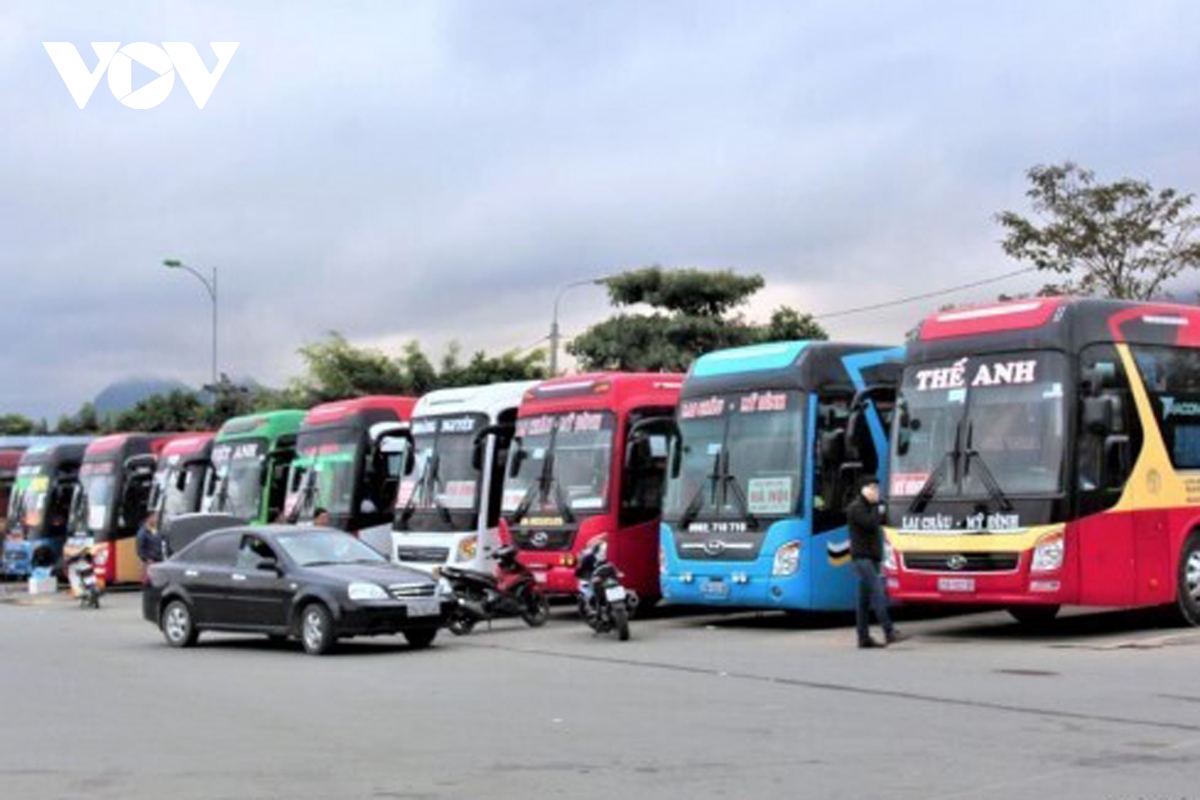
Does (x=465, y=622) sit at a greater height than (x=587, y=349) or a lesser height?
lesser

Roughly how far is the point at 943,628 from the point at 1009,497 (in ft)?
11.0

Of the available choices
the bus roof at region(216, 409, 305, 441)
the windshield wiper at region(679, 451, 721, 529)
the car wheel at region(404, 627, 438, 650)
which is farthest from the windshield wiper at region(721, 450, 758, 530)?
the bus roof at region(216, 409, 305, 441)

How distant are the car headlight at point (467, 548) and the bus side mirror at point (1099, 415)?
966 cm

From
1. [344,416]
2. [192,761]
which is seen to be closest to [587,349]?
[344,416]

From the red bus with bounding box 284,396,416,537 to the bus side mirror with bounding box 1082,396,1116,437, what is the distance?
511 inches

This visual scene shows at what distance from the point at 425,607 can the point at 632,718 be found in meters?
6.11

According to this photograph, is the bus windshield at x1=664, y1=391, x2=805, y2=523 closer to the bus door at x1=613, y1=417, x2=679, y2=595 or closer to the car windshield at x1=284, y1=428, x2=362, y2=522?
the bus door at x1=613, y1=417, x2=679, y2=595

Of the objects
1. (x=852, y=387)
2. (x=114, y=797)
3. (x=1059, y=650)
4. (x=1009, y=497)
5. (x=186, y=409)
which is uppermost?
(x=186, y=409)

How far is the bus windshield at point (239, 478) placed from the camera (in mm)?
29609

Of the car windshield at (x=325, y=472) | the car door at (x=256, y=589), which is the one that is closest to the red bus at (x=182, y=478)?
the car windshield at (x=325, y=472)

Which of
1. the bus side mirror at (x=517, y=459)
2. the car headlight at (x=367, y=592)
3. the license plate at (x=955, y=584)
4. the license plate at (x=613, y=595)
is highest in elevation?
the bus side mirror at (x=517, y=459)

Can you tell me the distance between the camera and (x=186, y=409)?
222 ft

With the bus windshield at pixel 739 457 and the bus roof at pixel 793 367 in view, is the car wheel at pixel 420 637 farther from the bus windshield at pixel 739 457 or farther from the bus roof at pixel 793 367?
the bus roof at pixel 793 367

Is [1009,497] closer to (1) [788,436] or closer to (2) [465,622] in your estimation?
(1) [788,436]
